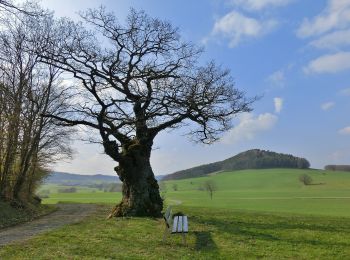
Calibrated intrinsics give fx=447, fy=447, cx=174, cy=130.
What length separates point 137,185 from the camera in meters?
21.5

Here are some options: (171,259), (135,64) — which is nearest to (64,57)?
(135,64)

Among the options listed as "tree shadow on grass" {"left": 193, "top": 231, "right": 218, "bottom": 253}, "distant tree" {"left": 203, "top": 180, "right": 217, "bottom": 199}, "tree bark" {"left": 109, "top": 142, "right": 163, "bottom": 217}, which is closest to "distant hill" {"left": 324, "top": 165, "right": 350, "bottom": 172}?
"distant tree" {"left": 203, "top": 180, "right": 217, "bottom": 199}

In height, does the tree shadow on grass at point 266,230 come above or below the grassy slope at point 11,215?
below

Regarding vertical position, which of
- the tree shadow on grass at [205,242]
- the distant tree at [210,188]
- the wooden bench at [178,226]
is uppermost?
the distant tree at [210,188]

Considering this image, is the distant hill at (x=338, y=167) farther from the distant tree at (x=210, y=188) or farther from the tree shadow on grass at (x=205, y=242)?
the tree shadow on grass at (x=205, y=242)

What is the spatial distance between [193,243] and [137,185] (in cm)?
938

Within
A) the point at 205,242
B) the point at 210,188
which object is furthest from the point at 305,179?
the point at 205,242

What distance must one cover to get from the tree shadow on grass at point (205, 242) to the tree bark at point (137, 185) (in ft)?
22.3

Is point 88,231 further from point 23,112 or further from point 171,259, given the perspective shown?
point 23,112

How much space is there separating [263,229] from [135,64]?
10.4m

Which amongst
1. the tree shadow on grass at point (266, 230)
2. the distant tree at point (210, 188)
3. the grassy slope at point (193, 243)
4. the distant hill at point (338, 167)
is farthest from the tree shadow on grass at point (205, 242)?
the distant hill at point (338, 167)

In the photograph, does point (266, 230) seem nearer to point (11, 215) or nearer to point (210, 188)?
point (11, 215)

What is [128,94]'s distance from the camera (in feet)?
71.3

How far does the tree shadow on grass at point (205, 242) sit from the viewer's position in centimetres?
1161
